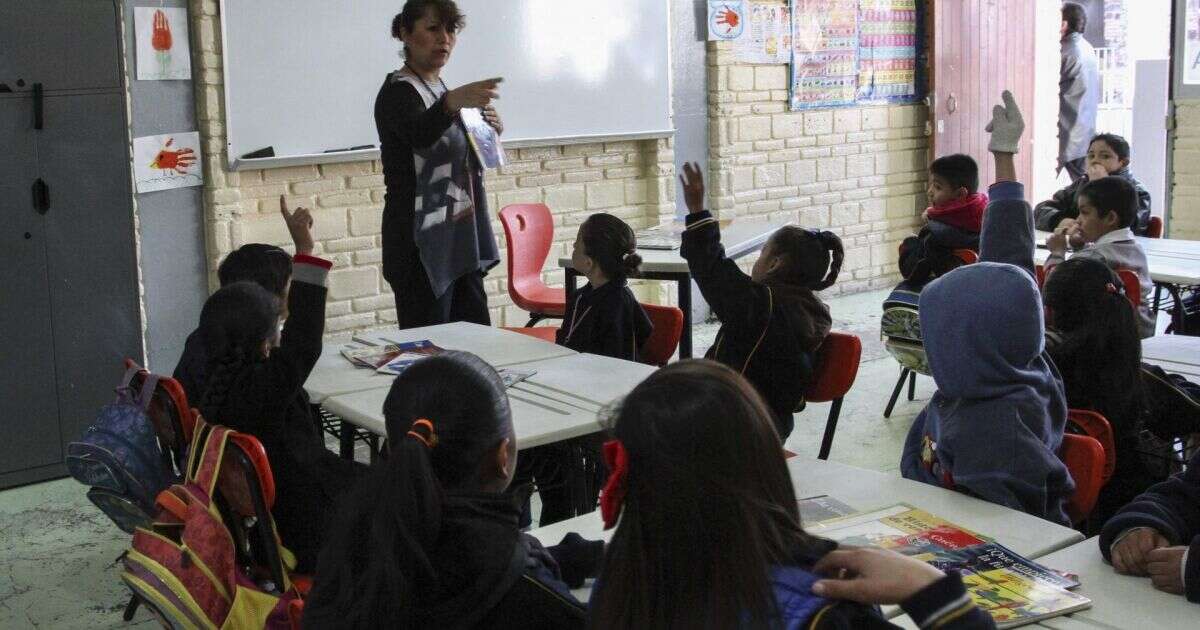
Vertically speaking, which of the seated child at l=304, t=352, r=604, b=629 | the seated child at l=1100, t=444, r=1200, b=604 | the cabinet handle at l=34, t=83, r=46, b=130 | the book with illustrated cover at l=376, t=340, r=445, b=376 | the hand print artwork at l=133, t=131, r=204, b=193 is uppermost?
the cabinet handle at l=34, t=83, r=46, b=130

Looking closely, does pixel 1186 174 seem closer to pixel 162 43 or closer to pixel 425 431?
pixel 162 43

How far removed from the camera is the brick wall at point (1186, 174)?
6625 mm

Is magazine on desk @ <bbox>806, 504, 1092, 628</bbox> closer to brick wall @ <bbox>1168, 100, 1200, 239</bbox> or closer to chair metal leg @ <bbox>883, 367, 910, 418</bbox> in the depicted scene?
chair metal leg @ <bbox>883, 367, 910, 418</bbox>

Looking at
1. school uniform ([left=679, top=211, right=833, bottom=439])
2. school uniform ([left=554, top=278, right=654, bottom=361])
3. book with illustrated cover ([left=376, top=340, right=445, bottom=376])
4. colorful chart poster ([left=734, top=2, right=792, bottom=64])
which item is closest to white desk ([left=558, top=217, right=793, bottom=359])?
school uniform ([left=554, top=278, right=654, bottom=361])

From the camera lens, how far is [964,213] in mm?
4637

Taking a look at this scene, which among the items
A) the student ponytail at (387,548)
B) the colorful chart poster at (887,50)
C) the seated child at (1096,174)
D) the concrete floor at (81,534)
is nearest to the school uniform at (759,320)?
the concrete floor at (81,534)

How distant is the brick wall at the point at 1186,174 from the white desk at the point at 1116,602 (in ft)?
18.2

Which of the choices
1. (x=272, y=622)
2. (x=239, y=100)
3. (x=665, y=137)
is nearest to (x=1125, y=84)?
(x=665, y=137)

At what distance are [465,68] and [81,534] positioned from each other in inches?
106

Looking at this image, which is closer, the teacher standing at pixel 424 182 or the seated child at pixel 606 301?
the seated child at pixel 606 301

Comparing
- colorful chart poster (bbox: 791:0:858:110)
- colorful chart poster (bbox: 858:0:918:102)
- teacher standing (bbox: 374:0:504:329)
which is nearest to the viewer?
teacher standing (bbox: 374:0:504:329)

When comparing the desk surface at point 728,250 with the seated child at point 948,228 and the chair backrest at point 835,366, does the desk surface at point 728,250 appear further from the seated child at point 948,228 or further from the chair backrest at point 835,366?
the chair backrest at point 835,366

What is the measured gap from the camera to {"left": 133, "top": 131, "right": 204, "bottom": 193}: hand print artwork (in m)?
4.70

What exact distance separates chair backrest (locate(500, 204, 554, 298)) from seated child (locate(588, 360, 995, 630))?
3.74m
